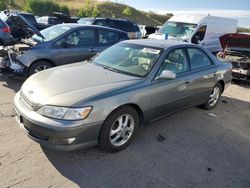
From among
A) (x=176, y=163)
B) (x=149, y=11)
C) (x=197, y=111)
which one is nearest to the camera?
(x=176, y=163)

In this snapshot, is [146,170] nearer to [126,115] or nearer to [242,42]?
[126,115]

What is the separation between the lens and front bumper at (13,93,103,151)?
10.7ft

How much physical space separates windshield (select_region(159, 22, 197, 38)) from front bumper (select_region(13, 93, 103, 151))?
9689mm

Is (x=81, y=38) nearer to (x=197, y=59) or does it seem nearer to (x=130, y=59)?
(x=130, y=59)

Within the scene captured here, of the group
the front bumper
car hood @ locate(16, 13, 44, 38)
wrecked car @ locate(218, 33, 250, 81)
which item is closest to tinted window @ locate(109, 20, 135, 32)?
wrecked car @ locate(218, 33, 250, 81)

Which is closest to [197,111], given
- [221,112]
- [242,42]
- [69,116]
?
[221,112]

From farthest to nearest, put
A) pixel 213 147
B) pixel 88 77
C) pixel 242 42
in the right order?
1. pixel 242 42
2. pixel 213 147
3. pixel 88 77

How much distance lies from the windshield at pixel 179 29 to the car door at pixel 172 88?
25.1 ft

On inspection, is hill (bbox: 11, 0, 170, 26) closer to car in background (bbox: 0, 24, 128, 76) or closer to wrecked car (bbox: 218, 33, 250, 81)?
wrecked car (bbox: 218, 33, 250, 81)

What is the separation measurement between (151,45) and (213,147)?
2.01 meters

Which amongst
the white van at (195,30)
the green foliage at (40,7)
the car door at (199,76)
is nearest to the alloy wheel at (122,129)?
the car door at (199,76)

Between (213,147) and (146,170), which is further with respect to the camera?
(213,147)

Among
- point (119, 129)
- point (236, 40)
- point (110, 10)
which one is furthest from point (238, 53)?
point (110, 10)

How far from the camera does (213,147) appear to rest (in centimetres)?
439
